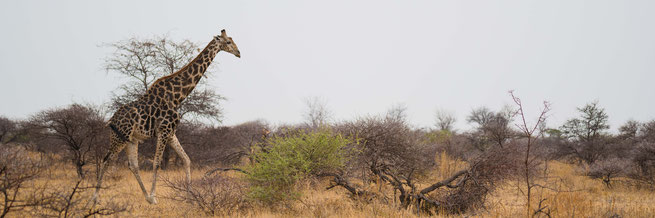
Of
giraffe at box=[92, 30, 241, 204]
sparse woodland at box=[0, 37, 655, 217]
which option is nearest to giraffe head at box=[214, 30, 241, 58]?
giraffe at box=[92, 30, 241, 204]

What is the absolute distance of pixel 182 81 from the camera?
8.67 meters

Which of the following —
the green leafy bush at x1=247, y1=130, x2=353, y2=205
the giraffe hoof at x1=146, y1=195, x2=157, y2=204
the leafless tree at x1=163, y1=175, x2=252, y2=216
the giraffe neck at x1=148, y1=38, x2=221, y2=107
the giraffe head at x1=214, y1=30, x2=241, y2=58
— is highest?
the giraffe head at x1=214, y1=30, x2=241, y2=58

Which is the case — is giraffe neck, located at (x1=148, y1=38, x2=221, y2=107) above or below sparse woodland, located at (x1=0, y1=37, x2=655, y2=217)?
above

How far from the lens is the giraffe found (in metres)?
7.88

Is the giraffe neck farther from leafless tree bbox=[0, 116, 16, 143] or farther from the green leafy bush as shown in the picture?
leafless tree bbox=[0, 116, 16, 143]

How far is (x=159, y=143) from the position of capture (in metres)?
8.12

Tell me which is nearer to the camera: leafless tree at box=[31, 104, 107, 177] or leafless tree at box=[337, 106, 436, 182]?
Result: leafless tree at box=[337, 106, 436, 182]

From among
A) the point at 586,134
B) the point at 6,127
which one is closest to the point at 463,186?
the point at 586,134

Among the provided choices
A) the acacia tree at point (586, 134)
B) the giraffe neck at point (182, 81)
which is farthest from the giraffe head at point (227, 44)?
the acacia tree at point (586, 134)

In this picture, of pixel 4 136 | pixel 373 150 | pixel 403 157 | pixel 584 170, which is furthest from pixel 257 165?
pixel 4 136

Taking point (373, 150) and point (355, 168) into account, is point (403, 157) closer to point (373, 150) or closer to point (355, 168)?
point (373, 150)

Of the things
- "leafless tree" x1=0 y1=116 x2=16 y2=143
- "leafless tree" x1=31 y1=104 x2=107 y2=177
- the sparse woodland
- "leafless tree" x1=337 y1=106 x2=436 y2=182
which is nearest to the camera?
the sparse woodland

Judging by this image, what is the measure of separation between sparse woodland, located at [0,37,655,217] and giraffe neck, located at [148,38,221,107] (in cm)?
187

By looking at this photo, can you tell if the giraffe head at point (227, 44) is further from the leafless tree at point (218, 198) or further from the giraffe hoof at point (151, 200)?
the giraffe hoof at point (151, 200)
